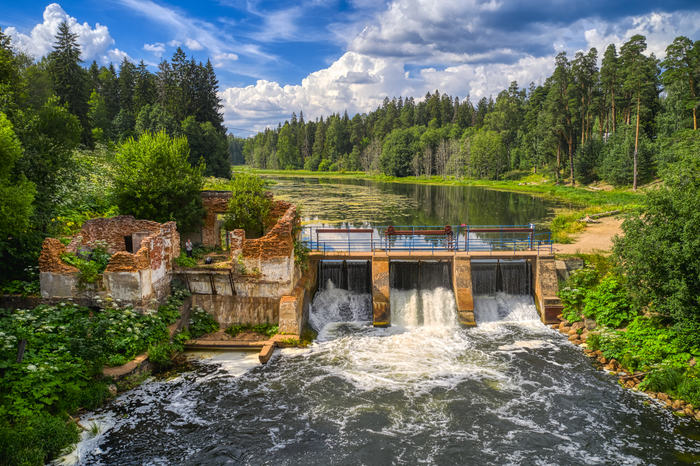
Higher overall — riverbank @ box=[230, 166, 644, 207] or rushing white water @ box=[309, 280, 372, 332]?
riverbank @ box=[230, 166, 644, 207]

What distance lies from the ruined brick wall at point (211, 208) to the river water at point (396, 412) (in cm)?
787

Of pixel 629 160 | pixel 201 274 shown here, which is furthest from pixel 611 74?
pixel 201 274

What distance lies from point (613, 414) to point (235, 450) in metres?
11.0

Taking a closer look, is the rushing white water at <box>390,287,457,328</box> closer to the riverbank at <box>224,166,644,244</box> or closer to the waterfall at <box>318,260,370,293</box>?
the waterfall at <box>318,260,370,293</box>

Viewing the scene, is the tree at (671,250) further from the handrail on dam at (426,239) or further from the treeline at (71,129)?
the treeline at (71,129)

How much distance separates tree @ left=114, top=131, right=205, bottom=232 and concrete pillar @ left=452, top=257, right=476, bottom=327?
12.9 m

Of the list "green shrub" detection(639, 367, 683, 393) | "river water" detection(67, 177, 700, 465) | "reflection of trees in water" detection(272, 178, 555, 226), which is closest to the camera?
"river water" detection(67, 177, 700, 465)

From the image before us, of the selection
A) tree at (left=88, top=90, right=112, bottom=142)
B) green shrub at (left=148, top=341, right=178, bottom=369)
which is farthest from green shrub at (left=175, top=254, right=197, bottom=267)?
tree at (left=88, top=90, right=112, bottom=142)

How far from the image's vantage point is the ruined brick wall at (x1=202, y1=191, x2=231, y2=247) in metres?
23.5

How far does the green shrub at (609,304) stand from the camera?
18562 millimetres

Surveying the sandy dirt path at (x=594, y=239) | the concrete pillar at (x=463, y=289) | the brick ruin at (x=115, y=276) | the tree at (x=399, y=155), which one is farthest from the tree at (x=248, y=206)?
the tree at (x=399, y=155)

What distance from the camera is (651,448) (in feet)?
39.6

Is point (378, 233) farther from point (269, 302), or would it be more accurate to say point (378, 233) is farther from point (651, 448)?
point (651, 448)

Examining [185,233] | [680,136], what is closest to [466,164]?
[680,136]
